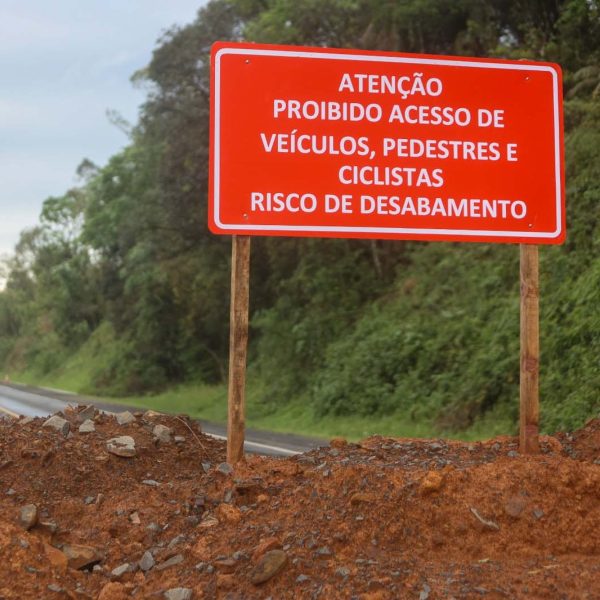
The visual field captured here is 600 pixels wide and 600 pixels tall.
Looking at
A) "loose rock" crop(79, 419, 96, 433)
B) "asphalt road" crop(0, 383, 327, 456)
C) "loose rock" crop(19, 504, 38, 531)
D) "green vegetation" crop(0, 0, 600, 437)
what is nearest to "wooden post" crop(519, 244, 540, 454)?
"loose rock" crop(19, 504, 38, 531)

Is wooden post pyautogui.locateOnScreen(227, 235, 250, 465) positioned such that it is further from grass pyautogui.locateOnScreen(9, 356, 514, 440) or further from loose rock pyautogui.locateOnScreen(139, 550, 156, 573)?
grass pyautogui.locateOnScreen(9, 356, 514, 440)

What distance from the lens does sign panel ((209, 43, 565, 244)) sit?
8.26m

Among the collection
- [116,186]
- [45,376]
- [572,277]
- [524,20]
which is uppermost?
[524,20]

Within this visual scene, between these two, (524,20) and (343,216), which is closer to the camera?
(343,216)

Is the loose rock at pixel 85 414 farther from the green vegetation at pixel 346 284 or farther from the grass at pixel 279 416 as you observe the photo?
the grass at pixel 279 416

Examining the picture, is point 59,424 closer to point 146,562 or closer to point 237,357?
point 237,357

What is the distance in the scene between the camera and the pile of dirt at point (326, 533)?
5500 mm

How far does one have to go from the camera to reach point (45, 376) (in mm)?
63656

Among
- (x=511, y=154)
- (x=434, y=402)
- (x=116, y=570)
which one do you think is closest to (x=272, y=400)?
(x=434, y=402)

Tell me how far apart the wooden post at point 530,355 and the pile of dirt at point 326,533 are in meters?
0.36

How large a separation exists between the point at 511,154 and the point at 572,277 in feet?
36.4

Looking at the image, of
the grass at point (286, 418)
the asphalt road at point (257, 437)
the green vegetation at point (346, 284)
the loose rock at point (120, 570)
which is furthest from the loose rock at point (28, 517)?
the grass at point (286, 418)

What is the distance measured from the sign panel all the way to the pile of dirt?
2.00 metres

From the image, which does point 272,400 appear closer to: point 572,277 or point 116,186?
point 572,277
